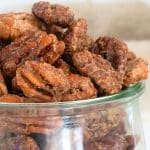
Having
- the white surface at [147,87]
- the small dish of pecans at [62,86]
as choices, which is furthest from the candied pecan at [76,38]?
the white surface at [147,87]

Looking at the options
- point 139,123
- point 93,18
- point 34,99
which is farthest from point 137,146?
point 93,18

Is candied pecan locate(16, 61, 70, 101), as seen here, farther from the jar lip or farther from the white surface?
the white surface

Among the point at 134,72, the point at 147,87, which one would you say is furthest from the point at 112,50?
the point at 147,87

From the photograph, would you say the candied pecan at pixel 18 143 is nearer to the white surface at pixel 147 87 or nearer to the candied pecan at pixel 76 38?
the candied pecan at pixel 76 38

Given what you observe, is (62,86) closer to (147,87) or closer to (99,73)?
(99,73)

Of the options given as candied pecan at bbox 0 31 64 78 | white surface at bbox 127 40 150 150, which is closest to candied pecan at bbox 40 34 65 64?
candied pecan at bbox 0 31 64 78

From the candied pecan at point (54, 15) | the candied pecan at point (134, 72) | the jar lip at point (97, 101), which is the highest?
the candied pecan at point (54, 15)

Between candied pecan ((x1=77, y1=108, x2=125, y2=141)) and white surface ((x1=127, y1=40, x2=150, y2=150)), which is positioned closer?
candied pecan ((x1=77, y1=108, x2=125, y2=141))
